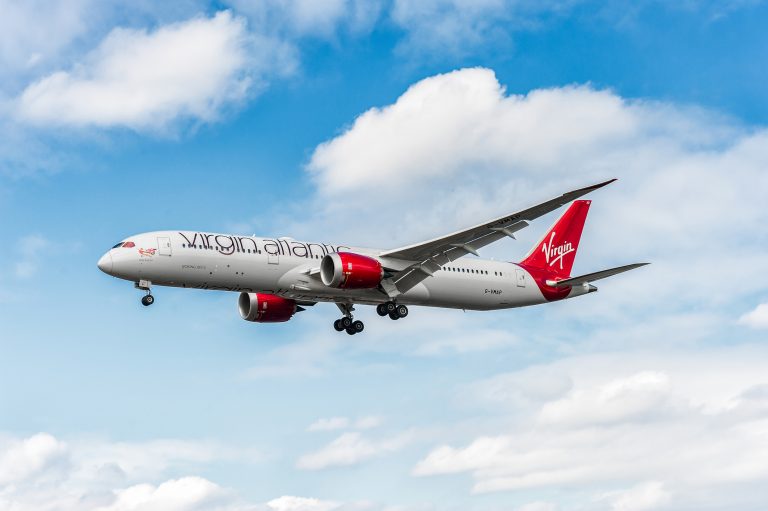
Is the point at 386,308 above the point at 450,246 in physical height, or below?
below

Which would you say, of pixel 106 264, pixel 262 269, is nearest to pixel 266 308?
pixel 262 269

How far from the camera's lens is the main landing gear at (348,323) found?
5350 cm

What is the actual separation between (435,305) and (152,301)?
13935 mm

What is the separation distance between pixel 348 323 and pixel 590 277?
12.3 meters

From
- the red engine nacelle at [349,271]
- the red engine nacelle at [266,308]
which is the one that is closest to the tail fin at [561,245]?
the red engine nacelle at [349,271]

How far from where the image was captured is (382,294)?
5012 centimetres

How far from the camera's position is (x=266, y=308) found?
55.0m

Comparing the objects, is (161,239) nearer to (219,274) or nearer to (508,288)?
(219,274)

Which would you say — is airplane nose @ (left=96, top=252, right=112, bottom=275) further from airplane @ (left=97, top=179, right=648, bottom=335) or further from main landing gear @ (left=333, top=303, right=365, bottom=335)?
main landing gear @ (left=333, top=303, right=365, bottom=335)

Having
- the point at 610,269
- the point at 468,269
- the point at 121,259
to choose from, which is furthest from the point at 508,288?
the point at 121,259

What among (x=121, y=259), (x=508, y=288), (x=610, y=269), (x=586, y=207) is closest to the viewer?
(x=121, y=259)

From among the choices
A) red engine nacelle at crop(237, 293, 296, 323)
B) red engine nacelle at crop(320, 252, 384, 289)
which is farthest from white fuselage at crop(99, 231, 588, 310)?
red engine nacelle at crop(237, 293, 296, 323)

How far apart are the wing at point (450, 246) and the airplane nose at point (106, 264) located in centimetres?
1218

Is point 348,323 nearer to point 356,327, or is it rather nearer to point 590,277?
point 356,327
